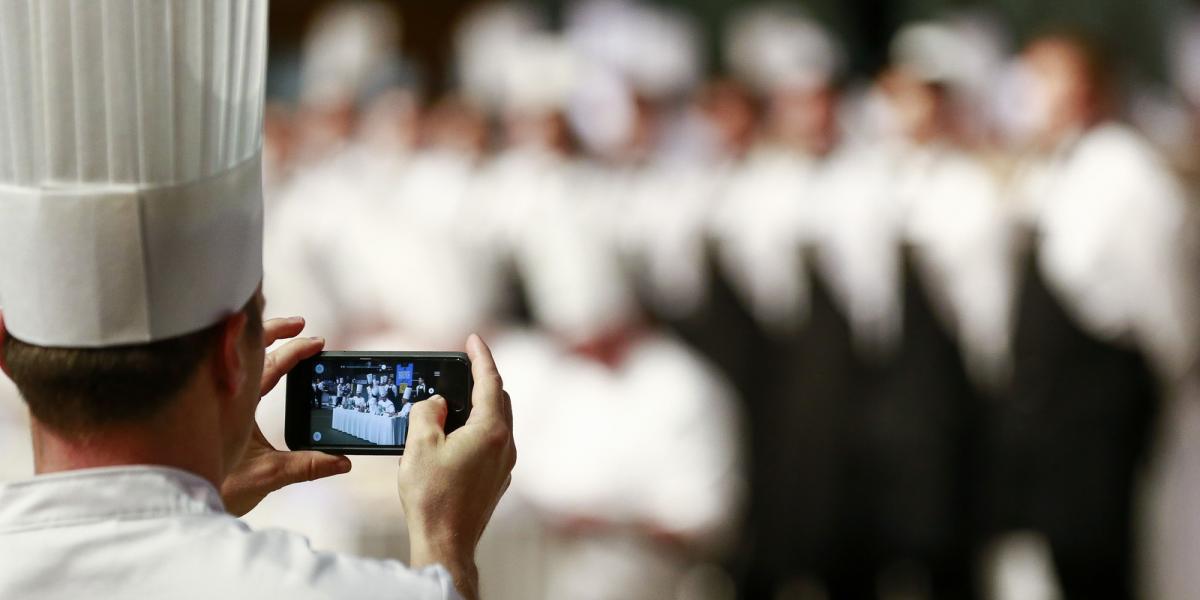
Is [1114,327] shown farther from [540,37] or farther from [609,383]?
[540,37]

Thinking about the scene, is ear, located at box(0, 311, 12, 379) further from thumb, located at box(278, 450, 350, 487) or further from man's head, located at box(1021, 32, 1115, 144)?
man's head, located at box(1021, 32, 1115, 144)

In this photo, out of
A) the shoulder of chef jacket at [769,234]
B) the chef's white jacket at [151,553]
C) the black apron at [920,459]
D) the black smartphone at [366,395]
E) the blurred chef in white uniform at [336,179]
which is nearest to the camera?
the chef's white jacket at [151,553]

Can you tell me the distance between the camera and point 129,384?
3.27 ft

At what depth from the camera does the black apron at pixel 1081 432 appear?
11.7ft

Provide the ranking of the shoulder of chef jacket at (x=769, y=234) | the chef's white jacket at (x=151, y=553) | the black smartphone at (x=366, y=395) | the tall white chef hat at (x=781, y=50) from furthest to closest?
1. the tall white chef hat at (x=781, y=50)
2. the shoulder of chef jacket at (x=769, y=234)
3. the black smartphone at (x=366, y=395)
4. the chef's white jacket at (x=151, y=553)

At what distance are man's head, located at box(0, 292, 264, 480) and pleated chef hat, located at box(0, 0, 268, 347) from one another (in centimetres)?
1

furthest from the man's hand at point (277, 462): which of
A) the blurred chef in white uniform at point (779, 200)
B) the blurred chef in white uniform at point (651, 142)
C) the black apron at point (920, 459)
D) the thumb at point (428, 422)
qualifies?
the blurred chef in white uniform at point (651, 142)

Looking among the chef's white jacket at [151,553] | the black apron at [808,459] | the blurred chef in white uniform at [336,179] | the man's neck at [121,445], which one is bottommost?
the black apron at [808,459]

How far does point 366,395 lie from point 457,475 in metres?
0.17

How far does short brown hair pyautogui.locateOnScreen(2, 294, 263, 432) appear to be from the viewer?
0.99 metres

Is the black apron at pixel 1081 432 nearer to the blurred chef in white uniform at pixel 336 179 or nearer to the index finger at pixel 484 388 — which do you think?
the blurred chef in white uniform at pixel 336 179

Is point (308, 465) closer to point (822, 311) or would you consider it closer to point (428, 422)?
point (428, 422)

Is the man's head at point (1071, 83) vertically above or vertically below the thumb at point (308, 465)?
above

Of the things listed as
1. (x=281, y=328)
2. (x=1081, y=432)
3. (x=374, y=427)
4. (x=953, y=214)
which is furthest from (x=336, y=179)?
(x=374, y=427)
